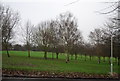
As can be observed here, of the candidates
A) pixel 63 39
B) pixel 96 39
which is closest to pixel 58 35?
pixel 63 39

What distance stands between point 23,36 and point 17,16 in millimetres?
9073

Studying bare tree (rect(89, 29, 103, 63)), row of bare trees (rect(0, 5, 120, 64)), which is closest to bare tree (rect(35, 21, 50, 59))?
row of bare trees (rect(0, 5, 120, 64))

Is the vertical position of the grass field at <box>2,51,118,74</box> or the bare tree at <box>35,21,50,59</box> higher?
the bare tree at <box>35,21,50,59</box>

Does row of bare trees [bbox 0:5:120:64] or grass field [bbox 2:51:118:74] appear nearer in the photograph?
grass field [bbox 2:51:118:74]

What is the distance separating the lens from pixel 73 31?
2191 centimetres

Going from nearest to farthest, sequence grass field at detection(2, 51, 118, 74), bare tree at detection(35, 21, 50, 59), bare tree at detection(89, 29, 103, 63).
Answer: grass field at detection(2, 51, 118, 74) < bare tree at detection(89, 29, 103, 63) < bare tree at detection(35, 21, 50, 59)

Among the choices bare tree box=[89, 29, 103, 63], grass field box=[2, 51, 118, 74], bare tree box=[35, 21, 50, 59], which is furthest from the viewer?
bare tree box=[35, 21, 50, 59]

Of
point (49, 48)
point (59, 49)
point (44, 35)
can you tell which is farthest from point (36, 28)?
point (59, 49)

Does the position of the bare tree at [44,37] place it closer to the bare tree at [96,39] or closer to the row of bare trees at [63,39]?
the row of bare trees at [63,39]

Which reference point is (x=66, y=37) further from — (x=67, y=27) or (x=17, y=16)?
(x=17, y=16)

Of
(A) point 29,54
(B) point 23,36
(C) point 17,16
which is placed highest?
(C) point 17,16

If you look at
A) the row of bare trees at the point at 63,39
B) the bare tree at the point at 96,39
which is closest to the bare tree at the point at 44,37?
the row of bare trees at the point at 63,39

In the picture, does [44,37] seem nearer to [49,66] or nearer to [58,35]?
[58,35]

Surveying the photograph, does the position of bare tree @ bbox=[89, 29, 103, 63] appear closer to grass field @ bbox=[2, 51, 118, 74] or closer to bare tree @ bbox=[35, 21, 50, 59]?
grass field @ bbox=[2, 51, 118, 74]
